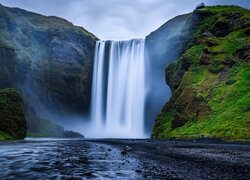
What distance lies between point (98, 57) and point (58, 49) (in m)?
19.3

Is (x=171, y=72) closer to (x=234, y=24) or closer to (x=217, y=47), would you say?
(x=217, y=47)

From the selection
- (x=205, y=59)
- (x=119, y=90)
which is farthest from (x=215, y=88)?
(x=119, y=90)

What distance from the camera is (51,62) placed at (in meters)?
94.7

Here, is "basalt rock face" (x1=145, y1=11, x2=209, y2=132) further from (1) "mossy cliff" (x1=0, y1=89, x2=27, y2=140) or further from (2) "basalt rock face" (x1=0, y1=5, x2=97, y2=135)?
(1) "mossy cliff" (x1=0, y1=89, x2=27, y2=140)

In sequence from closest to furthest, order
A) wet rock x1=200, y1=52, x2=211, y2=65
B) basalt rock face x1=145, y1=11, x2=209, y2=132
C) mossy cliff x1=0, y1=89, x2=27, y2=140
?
mossy cliff x1=0, y1=89, x2=27, y2=140 < wet rock x1=200, y1=52, x2=211, y2=65 < basalt rock face x1=145, y1=11, x2=209, y2=132

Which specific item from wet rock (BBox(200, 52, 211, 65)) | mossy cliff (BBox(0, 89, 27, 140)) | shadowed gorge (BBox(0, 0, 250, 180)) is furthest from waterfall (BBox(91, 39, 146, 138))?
mossy cliff (BBox(0, 89, 27, 140))

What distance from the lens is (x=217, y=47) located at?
48.9 meters

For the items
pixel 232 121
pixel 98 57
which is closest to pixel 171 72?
pixel 232 121

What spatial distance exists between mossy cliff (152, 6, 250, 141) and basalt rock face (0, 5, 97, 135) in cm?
5218

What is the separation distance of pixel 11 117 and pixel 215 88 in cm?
4138

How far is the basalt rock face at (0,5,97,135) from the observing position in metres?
87.9

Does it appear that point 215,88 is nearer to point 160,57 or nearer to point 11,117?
point 11,117

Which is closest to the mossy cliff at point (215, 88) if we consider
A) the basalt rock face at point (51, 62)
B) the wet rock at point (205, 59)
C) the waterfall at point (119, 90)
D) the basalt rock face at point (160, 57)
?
the wet rock at point (205, 59)

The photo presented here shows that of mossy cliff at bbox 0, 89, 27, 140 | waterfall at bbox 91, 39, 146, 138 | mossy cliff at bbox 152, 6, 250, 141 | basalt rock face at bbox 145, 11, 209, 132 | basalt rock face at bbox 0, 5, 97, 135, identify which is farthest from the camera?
basalt rock face at bbox 0, 5, 97, 135
